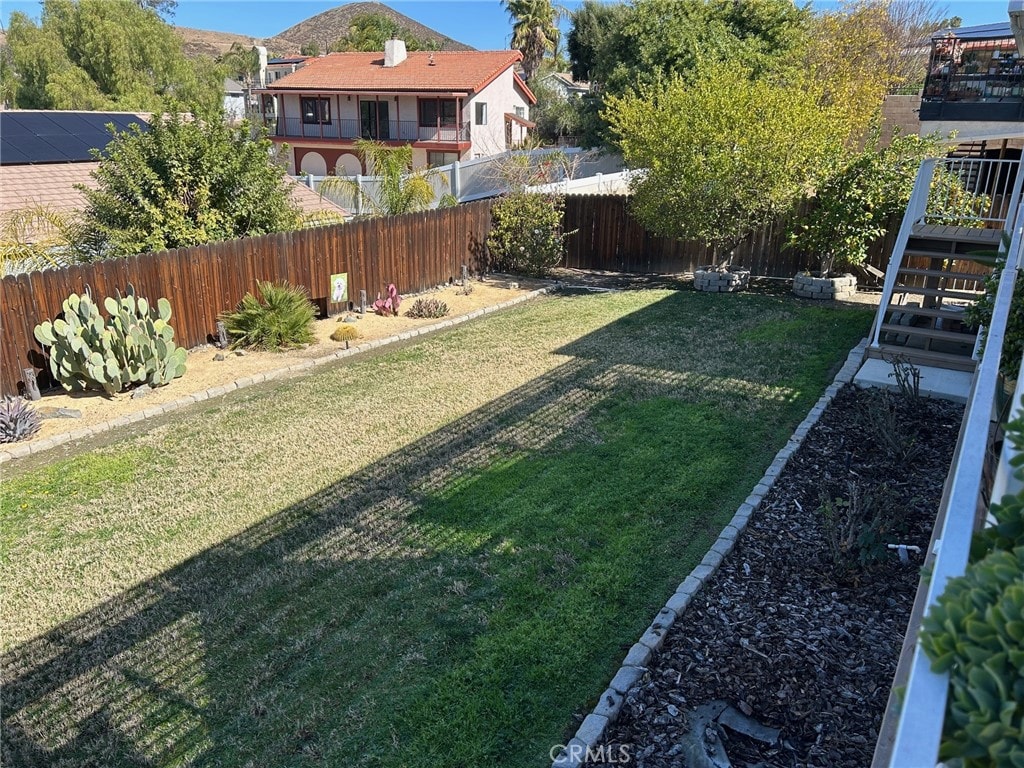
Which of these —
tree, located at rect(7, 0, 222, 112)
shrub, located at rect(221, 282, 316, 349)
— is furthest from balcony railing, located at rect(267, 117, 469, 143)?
shrub, located at rect(221, 282, 316, 349)

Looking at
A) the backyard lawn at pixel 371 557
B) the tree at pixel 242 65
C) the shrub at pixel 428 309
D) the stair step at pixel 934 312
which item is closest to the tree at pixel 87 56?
the shrub at pixel 428 309

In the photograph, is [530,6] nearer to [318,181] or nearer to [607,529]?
[318,181]

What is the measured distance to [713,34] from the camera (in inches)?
936

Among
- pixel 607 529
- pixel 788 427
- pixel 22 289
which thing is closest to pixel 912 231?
pixel 788 427

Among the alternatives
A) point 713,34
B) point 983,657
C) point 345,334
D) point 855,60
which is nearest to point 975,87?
point 855,60

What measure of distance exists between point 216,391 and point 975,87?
15.4 metres

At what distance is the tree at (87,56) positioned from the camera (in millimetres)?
29047

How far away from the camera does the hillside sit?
12600cm

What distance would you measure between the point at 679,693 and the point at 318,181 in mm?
16436

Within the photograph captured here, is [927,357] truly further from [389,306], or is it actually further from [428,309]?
[389,306]

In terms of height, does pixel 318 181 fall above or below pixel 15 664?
above

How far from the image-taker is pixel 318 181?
1755 centimetres

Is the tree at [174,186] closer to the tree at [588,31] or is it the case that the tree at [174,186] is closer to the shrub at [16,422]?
the shrub at [16,422]
